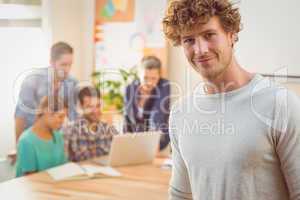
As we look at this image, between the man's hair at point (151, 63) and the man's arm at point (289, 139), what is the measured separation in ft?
7.07

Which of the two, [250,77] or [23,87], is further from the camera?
[23,87]

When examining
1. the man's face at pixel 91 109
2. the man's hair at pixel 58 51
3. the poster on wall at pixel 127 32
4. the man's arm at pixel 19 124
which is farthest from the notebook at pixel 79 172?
the poster on wall at pixel 127 32

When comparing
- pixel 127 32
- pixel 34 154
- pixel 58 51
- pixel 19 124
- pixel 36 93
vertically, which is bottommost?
pixel 34 154

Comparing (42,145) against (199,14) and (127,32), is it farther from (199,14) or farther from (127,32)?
(199,14)

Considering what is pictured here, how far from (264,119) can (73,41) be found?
2.76m

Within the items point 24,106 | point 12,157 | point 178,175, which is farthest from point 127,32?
point 178,175

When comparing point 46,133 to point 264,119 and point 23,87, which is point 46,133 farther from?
point 264,119

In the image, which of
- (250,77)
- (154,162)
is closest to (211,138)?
(250,77)

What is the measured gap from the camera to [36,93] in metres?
3.08

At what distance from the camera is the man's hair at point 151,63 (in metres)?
3.27

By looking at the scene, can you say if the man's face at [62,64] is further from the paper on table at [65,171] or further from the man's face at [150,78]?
the paper on table at [65,171]

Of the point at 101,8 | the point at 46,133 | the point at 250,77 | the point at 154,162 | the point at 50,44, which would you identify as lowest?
the point at 154,162

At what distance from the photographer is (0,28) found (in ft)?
9.97

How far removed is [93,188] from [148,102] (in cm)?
105
